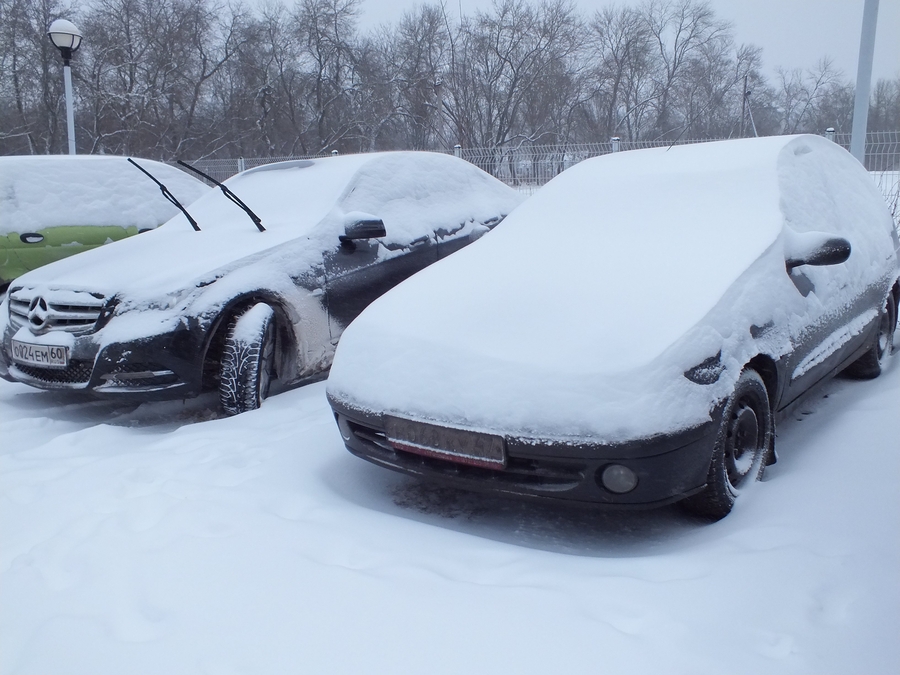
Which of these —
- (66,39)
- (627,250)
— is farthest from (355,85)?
(627,250)

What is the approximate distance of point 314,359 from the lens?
13.8 feet

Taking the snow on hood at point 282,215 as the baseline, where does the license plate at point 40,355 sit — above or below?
below

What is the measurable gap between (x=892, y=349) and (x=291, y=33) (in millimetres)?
33607

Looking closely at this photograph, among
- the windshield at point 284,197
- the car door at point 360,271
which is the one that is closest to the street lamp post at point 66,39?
the windshield at point 284,197

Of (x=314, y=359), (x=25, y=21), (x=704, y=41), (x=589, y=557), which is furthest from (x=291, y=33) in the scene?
(x=589, y=557)

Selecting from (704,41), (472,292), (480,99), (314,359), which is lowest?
(314,359)

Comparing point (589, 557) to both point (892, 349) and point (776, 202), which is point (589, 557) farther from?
point (892, 349)

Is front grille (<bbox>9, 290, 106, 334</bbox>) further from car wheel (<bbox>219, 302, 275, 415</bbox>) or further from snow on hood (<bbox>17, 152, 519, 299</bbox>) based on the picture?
car wheel (<bbox>219, 302, 275, 415</bbox>)

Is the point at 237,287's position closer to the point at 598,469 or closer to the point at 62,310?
the point at 62,310

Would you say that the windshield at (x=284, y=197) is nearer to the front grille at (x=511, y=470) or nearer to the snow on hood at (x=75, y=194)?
the snow on hood at (x=75, y=194)

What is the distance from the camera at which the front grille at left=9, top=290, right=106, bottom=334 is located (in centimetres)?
390

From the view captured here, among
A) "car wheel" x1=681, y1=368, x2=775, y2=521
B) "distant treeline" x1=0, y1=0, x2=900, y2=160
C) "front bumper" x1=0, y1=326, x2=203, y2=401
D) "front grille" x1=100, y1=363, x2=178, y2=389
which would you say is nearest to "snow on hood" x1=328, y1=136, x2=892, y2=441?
"car wheel" x1=681, y1=368, x2=775, y2=521

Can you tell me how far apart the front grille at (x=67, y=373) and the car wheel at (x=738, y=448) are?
309 cm

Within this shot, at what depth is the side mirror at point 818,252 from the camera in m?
3.00
